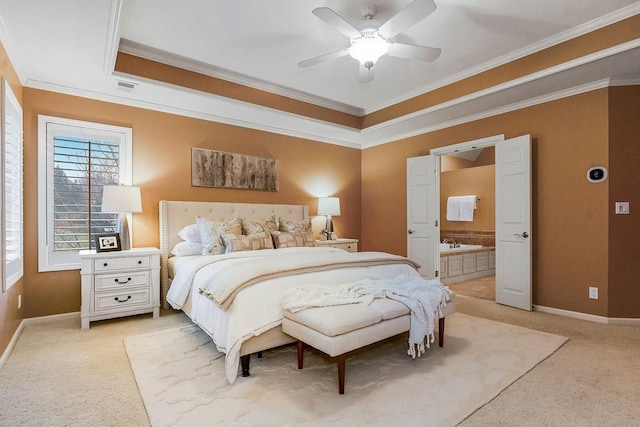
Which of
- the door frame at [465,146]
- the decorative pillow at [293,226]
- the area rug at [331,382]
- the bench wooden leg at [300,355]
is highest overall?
the door frame at [465,146]

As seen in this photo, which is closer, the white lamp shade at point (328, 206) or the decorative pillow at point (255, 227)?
the decorative pillow at point (255, 227)

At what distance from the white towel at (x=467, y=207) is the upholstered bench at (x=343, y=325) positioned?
18.5 ft

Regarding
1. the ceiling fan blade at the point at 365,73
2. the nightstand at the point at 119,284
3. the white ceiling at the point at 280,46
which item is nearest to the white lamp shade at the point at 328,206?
the white ceiling at the point at 280,46

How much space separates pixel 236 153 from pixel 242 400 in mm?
3532

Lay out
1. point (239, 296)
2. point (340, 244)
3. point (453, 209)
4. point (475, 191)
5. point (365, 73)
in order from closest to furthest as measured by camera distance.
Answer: point (239, 296) → point (365, 73) → point (340, 244) → point (475, 191) → point (453, 209)

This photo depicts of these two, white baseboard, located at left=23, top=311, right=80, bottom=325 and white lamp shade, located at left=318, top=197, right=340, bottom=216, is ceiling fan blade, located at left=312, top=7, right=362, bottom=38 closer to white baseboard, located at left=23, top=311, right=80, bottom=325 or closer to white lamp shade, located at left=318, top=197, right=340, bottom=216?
white lamp shade, located at left=318, top=197, right=340, bottom=216

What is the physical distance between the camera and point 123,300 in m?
3.49

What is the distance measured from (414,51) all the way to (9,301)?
4006mm

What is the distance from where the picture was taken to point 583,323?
3.52 m

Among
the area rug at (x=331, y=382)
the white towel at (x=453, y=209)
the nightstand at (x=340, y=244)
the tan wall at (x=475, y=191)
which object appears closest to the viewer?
the area rug at (x=331, y=382)

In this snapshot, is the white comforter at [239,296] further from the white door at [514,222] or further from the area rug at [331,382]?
the white door at [514,222]

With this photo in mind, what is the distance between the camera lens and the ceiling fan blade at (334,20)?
7.57ft

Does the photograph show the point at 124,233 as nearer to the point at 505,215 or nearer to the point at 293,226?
the point at 293,226

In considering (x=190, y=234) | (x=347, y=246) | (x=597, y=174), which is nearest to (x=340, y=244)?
(x=347, y=246)
